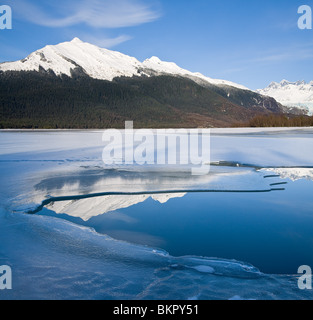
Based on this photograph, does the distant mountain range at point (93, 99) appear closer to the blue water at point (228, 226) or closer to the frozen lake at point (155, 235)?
the frozen lake at point (155, 235)

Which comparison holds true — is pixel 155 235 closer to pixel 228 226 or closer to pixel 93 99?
pixel 228 226

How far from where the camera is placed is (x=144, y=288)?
2.89m

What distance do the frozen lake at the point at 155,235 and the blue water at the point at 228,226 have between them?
14mm

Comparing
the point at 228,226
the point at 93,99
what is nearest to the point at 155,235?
the point at 228,226

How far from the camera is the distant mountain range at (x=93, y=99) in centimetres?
10281

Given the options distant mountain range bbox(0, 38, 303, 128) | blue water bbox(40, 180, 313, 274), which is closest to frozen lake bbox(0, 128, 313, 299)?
blue water bbox(40, 180, 313, 274)

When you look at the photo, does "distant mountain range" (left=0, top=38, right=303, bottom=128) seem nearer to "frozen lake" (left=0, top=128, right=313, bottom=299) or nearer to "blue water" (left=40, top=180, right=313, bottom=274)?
"frozen lake" (left=0, top=128, right=313, bottom=299)

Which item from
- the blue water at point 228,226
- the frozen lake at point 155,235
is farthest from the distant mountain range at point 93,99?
the blue water at point 228,226

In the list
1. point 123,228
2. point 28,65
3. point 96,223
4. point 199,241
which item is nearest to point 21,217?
point 96,223

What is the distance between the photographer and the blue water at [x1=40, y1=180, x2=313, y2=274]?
3674 millimetres

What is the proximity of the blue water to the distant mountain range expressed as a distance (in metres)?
80.5

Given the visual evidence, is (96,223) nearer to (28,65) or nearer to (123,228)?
(123,228)

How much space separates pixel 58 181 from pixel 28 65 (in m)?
175

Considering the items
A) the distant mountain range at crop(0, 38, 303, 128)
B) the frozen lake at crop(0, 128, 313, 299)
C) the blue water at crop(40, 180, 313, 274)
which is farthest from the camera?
the distant mountain range at crop(0, 38, 303, 128)
